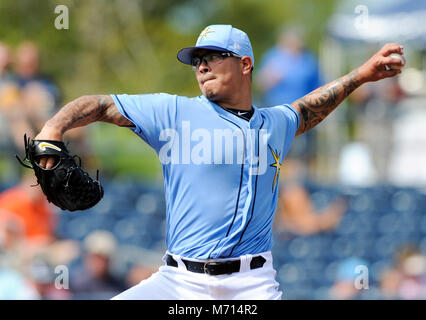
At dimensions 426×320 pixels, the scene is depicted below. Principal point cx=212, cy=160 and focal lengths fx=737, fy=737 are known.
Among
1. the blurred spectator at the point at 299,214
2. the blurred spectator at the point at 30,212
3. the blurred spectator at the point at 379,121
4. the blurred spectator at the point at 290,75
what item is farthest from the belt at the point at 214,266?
the blurred spectator at the point at 379,121

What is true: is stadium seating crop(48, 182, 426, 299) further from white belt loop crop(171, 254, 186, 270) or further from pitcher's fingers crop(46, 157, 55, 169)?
pitcher's fingers crop(46, 157, 55, 169)

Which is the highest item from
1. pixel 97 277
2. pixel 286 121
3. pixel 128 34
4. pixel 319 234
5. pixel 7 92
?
pixel 128 34

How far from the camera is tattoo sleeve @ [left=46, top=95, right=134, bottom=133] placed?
10.5 feet

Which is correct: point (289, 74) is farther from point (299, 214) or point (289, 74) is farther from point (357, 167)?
point (357, 167)

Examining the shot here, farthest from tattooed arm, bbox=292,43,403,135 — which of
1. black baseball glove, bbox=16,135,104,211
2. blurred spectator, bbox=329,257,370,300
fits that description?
blurred spectator, bbox=329,257,370,300

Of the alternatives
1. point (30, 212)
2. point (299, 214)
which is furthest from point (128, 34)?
point (30, 212)

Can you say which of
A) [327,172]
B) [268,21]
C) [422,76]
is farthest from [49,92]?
[268,21]

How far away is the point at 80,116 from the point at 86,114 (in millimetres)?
32

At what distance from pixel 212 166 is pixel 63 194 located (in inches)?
27.8

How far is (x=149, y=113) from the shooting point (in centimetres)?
341

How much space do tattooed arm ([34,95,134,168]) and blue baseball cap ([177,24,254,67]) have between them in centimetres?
45

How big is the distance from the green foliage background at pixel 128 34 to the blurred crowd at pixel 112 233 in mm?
6780

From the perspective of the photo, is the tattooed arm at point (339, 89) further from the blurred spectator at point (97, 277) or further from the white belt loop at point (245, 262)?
the blurred spectator at point (97, 277)

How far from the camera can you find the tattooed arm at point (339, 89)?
3910mm
